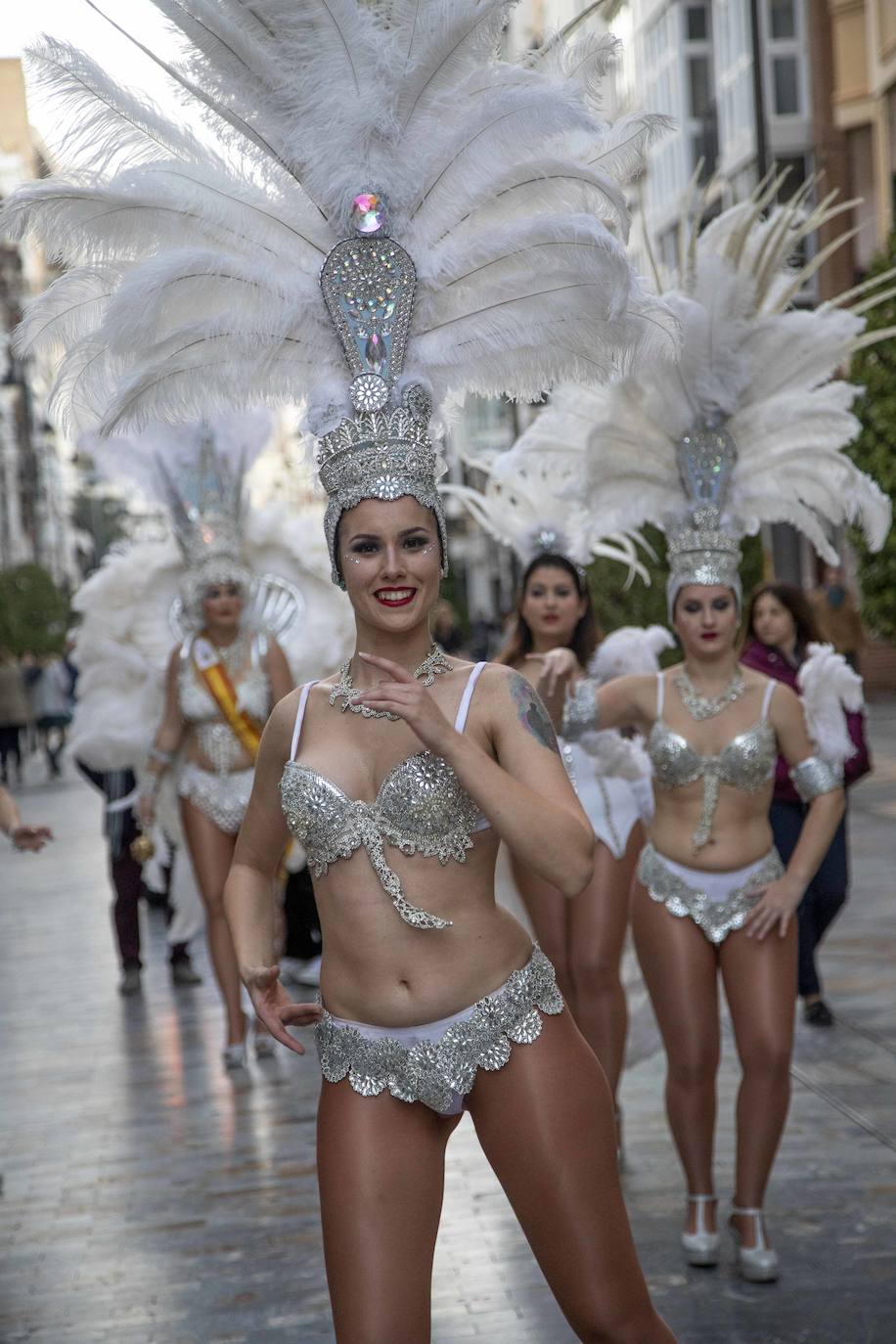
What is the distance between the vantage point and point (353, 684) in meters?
3.55

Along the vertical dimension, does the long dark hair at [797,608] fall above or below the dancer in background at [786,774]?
above

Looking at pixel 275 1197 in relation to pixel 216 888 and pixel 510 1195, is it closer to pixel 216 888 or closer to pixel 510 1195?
pixel 216 888

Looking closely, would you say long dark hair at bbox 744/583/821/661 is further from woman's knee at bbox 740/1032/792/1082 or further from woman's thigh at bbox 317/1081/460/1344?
woman's thigh at bbox 317/1081/460/1344

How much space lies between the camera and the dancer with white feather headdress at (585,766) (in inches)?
239

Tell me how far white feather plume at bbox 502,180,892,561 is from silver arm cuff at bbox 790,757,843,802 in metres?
0.78

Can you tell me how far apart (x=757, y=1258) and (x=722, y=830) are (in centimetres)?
120

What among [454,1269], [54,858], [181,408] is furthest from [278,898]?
[54,858]

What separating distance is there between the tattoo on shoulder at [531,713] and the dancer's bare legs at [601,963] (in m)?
2.78

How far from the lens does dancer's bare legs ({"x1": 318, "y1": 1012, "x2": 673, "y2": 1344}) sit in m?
3.20

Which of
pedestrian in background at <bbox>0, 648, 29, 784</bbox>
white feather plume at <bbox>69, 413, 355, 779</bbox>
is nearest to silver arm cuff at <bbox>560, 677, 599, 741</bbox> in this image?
white feather plume at <bbox>69, 413, 355, 779</bbox>

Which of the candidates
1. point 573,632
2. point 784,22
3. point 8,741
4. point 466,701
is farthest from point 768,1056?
point 784,22

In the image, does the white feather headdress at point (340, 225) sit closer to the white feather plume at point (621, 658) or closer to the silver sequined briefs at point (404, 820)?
the silver sequined briefs at point (404, 820)

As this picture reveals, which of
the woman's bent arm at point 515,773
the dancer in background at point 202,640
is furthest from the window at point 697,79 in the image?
the woman's bent arm at point 515,773

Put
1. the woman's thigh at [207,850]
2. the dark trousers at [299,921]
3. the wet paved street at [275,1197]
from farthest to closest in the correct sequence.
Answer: the dark trousers at [299,921] → the woman's thigh at [207,850] → the wet paved street at [275,1197]
